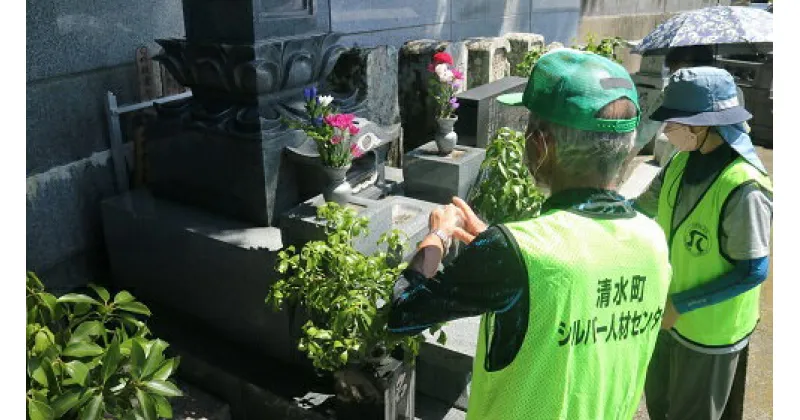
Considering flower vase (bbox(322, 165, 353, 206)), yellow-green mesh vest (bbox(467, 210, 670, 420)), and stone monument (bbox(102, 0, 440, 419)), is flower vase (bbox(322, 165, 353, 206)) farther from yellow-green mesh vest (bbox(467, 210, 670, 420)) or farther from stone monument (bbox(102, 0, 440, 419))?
yellow-green mesh vest (bbox(467, 210, 670, 420))

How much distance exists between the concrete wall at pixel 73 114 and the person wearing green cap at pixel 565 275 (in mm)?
3976

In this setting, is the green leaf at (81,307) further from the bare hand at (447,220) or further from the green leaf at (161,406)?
the bare hand at (447,220)

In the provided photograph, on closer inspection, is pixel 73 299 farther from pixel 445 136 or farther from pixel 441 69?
pixel 441 69

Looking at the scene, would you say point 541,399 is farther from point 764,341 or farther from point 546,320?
point 764,341

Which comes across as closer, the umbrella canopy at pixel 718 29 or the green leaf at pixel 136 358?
the green leaf at pixel 136 358

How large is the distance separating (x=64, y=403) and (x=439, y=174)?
4126mm

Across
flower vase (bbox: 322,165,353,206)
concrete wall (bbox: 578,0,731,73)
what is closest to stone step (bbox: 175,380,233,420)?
flower vase (bbox: 322,165,353,206)

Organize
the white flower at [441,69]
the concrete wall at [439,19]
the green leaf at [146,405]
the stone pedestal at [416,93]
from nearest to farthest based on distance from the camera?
the green leaf at [146,405]
the white flower at [441,69]
the stone pedestal at [416,93]
the concrete wall at [439,19]

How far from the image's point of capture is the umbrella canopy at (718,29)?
4.86 m

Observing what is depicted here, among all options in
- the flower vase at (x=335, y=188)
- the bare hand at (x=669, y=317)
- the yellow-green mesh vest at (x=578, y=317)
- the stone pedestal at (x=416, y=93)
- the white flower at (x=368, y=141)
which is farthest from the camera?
the stone pedestal at (x=416, y=93)

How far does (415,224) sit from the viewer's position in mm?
4852

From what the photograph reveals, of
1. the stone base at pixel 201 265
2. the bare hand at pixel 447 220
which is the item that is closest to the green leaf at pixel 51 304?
the bare hand at pixel 447 220

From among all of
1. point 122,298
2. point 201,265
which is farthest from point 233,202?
point 122,298

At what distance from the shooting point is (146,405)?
2.20 meters
